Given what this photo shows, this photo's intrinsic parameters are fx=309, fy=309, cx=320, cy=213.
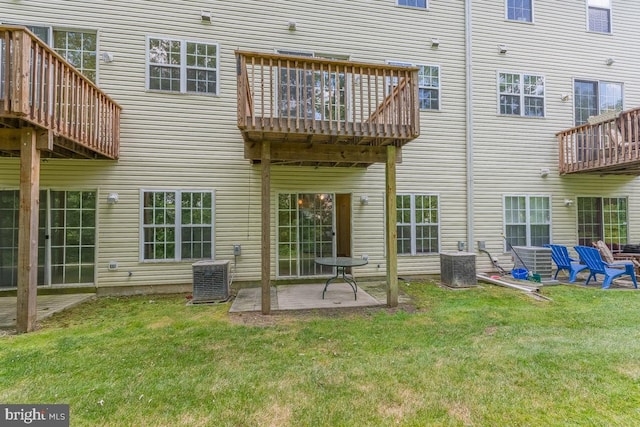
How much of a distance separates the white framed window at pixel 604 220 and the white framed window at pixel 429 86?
5137 mm

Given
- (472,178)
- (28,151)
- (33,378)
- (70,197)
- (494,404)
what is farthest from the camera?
(472,178)

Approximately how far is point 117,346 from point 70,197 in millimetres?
4438

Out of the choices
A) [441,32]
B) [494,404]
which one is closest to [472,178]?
[441,32]

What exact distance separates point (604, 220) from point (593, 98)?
3.63m

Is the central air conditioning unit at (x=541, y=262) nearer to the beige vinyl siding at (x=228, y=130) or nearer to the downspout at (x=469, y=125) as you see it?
the downspout at (x=469, y=125)

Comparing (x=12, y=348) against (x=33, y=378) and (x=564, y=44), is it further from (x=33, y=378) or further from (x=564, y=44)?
(x=564, y=44)

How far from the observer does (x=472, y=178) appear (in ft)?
27.3

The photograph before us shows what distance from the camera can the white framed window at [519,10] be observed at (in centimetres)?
878

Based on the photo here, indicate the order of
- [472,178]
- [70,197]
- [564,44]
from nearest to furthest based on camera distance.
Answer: [70,197]
[472,178]
[564,44]

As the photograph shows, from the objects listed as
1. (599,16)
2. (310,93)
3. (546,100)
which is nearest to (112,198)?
(310,93)

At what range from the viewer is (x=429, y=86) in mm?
8242

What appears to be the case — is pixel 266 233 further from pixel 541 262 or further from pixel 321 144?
pixel 541 262

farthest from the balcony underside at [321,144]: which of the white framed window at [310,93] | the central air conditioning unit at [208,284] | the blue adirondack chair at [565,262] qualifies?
the blue adirondack chair at [565,262]

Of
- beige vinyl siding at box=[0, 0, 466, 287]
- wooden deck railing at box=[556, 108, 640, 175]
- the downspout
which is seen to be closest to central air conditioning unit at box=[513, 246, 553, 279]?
the downspout
